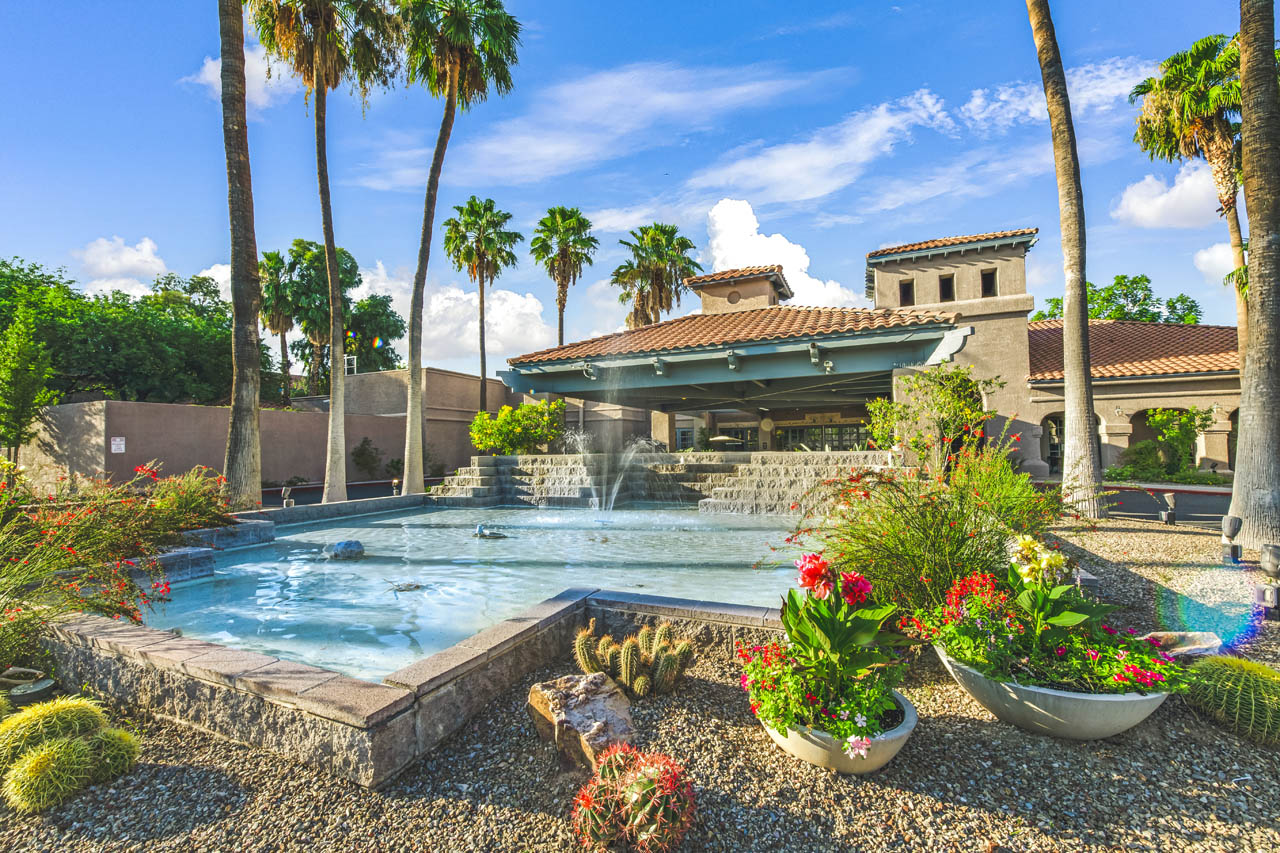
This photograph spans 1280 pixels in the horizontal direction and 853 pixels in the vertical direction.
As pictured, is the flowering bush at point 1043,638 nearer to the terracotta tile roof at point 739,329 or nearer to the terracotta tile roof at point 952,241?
the terracotta tile roof at point 739,329

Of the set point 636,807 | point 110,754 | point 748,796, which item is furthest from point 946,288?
point 110,754

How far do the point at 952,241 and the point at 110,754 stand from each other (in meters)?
22.9

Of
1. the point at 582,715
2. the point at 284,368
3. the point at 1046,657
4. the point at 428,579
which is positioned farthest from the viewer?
the point at 284,368

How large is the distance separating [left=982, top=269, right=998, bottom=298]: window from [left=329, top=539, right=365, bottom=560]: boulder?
20815mm

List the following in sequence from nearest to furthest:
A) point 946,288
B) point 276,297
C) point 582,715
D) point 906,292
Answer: point 582,715, point 946,288, point 906,292, point 276,297

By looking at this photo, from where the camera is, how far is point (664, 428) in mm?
22688

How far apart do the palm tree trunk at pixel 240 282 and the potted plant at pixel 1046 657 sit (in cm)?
1095

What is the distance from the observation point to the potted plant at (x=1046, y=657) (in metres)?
2.52

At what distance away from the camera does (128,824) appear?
2225mm

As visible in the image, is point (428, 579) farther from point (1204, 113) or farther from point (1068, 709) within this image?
point (1204, 113)

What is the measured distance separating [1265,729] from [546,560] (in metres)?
6.15

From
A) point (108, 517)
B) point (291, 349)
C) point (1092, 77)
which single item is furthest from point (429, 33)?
point (291, 349)

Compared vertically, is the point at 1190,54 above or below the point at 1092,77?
above

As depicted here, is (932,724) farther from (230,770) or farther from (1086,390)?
(1086,390)
